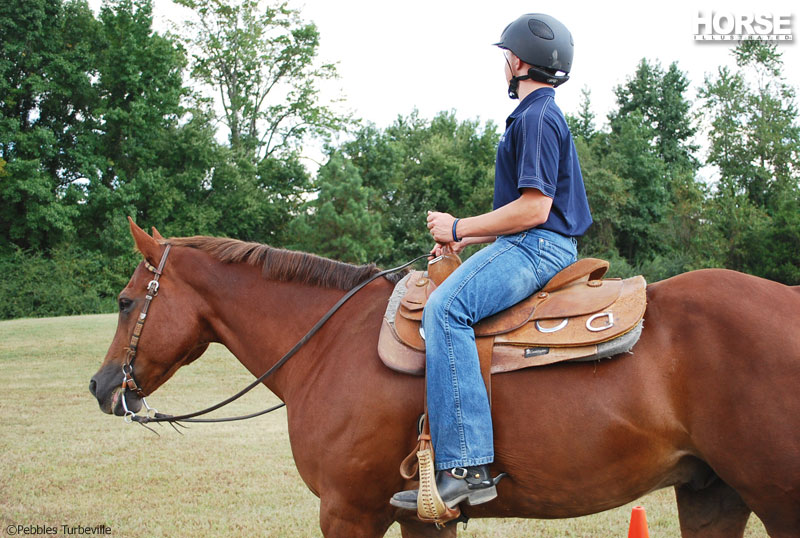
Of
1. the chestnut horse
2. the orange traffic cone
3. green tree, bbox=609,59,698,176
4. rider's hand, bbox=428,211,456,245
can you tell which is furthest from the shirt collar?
green tree, bbox=609,59,698,176

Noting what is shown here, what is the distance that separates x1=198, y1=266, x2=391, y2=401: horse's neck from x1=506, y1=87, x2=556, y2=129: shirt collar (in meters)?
1.19

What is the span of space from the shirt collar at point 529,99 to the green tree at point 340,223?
29116 mm

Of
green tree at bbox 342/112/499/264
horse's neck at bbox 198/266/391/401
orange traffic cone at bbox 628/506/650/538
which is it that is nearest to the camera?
horse's neck at bbox 198/266/391/401

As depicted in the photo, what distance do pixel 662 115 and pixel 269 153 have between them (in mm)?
27868

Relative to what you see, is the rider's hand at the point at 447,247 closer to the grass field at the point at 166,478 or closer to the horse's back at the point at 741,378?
the horse's back at the point at 741,378

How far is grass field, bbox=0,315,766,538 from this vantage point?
546 cm

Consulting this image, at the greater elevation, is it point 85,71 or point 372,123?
point 85,71

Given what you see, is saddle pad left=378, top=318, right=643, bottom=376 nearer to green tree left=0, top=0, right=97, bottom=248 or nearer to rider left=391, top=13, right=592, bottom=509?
rider left=391, top=13, right=592, bottom=509

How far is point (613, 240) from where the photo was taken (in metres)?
37.8

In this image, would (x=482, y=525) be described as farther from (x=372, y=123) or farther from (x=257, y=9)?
(x=257, y=9)

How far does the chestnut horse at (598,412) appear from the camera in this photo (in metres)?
2.62

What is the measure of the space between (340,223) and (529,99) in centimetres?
3075

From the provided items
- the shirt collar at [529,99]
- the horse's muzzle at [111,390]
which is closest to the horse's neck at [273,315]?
the horse's muzzle at [111,390]

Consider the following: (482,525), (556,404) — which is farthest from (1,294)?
(556,404)
